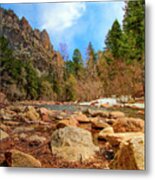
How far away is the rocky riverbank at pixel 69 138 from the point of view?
234 centimetres

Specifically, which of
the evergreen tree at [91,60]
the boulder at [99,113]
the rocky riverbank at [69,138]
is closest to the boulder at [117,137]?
the rocky riverbank at [69,138]

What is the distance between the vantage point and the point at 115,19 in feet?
7.77

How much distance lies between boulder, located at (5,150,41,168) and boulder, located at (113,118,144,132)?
0.46m

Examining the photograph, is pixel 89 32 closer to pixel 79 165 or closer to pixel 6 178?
pixel 79 165

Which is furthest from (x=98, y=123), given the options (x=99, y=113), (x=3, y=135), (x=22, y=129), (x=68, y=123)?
(x=3, y=135)

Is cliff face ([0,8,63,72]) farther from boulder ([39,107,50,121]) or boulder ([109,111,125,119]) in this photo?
boulder ([109,111,125,119])

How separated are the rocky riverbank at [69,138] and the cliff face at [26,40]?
0.26 metres

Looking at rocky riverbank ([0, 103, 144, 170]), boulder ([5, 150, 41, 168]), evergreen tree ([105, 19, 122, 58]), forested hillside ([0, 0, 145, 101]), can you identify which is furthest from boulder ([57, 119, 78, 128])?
evergreen tree ([105, 19, 122, 58])

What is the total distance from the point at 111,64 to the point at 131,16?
10.5 inches

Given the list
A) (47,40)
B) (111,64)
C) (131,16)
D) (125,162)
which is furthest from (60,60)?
(125,162)

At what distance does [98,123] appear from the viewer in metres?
2.38

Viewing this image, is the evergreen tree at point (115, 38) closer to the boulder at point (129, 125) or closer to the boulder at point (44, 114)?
the boulder at point (129, 125)

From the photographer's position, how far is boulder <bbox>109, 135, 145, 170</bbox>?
231cm

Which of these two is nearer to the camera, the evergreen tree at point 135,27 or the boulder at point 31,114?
the evergreen tree at point 135,27
